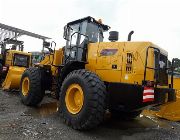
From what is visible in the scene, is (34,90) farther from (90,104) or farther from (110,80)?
(90,104)

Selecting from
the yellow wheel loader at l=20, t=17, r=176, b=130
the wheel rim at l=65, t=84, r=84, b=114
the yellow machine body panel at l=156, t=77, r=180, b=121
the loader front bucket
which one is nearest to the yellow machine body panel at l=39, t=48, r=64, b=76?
the yellow wheel loader at l=20, t=17, r=176, b=130

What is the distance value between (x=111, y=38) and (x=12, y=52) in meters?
8.92

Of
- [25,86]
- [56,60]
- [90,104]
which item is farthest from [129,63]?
[25,86]

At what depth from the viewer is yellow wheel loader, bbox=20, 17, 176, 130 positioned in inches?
235

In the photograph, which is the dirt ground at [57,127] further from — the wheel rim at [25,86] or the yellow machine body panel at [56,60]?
the yellow machine body panel at [56,60]

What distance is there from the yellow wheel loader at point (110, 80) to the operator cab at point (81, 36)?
30 millimetres

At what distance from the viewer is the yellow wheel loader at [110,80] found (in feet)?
19.6

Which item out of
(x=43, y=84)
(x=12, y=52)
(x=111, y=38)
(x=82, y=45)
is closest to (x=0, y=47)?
(x=12, y=52)

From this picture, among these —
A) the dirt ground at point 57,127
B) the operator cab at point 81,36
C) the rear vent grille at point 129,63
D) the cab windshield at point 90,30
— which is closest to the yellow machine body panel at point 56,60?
the operator cab at point 81,36

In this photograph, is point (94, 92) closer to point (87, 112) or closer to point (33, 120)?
point (87, 112)

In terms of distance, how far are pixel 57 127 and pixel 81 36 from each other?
9.43ft

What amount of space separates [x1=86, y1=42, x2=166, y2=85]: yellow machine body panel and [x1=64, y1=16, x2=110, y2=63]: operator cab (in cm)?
82

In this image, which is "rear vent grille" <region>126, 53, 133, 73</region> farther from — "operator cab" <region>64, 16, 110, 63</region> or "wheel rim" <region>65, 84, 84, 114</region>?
"operator cab" <region>64, 16, 110, 63</region>

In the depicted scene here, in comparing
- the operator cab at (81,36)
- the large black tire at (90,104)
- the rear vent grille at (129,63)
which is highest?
the operator cab at (81,36)
